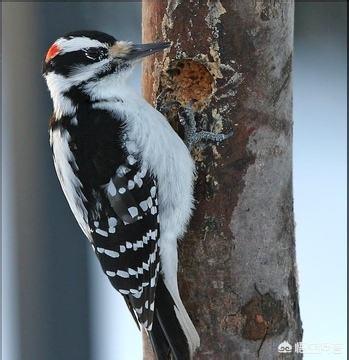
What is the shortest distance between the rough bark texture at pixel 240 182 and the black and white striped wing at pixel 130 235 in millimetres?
125

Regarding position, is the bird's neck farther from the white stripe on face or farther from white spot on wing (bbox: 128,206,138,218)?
white spot on wing (bbox: 128,206,138,218)

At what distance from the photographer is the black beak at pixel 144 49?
264 centimetres

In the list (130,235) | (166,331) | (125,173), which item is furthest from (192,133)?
(166,331)

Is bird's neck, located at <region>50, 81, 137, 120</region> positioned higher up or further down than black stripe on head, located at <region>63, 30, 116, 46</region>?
further down

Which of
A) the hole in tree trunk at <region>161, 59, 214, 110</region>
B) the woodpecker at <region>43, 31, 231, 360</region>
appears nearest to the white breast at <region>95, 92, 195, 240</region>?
the woodpecker at <region>43, 31, 231, 360</region>

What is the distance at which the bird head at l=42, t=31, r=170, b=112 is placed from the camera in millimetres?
2689

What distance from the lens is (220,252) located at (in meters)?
2.65

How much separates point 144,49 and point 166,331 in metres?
0.80

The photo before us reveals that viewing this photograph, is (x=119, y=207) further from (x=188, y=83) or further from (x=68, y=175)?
(x=188, y=83)

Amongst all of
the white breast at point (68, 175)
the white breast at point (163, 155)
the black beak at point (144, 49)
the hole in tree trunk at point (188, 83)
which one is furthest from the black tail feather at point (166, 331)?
the black beak at point (144, 49)

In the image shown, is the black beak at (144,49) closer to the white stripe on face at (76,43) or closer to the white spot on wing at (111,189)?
the white stripe on face at (76,43)
